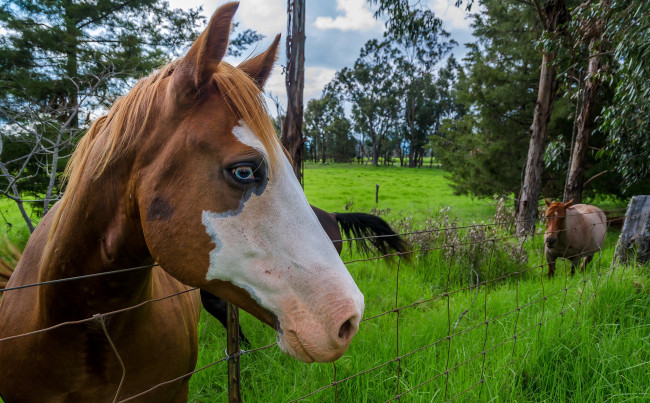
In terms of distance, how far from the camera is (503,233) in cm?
607

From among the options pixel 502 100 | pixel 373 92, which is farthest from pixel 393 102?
pixel 502 100

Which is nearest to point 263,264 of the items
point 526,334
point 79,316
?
point 79,316

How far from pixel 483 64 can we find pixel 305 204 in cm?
1103

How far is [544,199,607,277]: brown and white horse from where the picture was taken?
15.4 feet

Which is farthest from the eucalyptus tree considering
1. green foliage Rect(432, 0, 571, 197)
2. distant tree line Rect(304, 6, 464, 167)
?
green foliage Rect(432, 0, 571, 197)

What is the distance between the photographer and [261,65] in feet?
4.22

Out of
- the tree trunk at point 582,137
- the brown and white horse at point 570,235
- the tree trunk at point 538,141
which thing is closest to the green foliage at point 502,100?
the tree trunk at point 582,137

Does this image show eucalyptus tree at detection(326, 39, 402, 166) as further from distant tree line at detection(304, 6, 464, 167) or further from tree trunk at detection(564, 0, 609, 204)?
tree trunk at detection(564, 0, 609, 204)

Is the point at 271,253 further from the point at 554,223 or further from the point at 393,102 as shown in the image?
the point at 393,102

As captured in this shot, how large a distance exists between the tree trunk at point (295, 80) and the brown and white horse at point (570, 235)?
378 cm

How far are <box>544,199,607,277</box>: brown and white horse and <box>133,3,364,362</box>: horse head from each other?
4.88 meters

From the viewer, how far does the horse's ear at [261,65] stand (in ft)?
4.19

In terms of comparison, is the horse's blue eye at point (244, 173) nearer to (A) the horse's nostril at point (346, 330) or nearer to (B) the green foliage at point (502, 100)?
(A) the horse's nostril at point (346, 330)

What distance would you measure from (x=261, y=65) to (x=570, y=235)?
5493 millimetres
